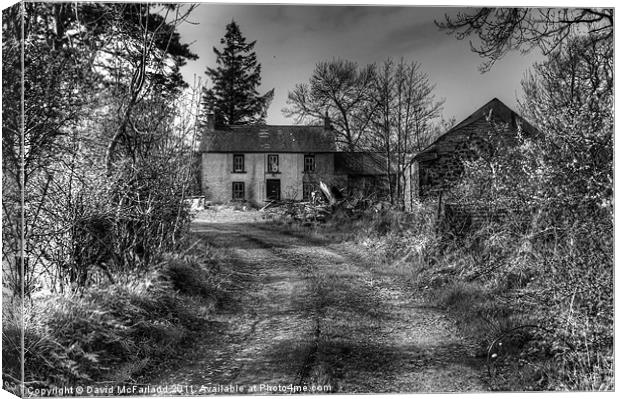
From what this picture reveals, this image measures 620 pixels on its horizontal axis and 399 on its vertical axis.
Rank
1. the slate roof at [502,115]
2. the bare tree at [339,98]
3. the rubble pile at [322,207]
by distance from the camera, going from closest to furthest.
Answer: the bare tree at [339,98] → the slate roof at [502,115] → the rubble pile at [322,207]

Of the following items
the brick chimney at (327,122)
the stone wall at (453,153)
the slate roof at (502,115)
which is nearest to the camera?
the slate roof at (502,115)

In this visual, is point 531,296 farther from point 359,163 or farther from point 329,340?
point 359,163

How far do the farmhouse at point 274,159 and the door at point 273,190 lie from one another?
0.20 m

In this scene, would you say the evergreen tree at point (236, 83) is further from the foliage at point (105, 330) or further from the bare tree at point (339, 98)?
the foliage at point (105, 330)

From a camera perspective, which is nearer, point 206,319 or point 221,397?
point 221,397

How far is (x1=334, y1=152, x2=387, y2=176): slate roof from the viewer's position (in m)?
5.46

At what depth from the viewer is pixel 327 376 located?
11.1 feet

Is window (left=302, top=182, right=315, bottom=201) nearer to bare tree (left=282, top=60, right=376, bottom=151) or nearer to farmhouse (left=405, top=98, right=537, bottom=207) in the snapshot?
farmhouse (left=405, top=98, right=537, bottom=207)

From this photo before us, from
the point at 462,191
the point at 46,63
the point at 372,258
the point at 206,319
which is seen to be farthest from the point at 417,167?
the point at 46,63

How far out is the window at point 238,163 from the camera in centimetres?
593

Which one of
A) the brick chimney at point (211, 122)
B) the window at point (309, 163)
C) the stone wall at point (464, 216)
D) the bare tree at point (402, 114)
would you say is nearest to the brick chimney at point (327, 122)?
the bare tree at point (402, 114)

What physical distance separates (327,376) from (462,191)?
3.95m

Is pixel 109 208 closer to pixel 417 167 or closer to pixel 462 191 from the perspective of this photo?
pixel 417 167

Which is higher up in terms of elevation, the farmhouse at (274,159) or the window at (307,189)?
the farmhouse at (274,159)
